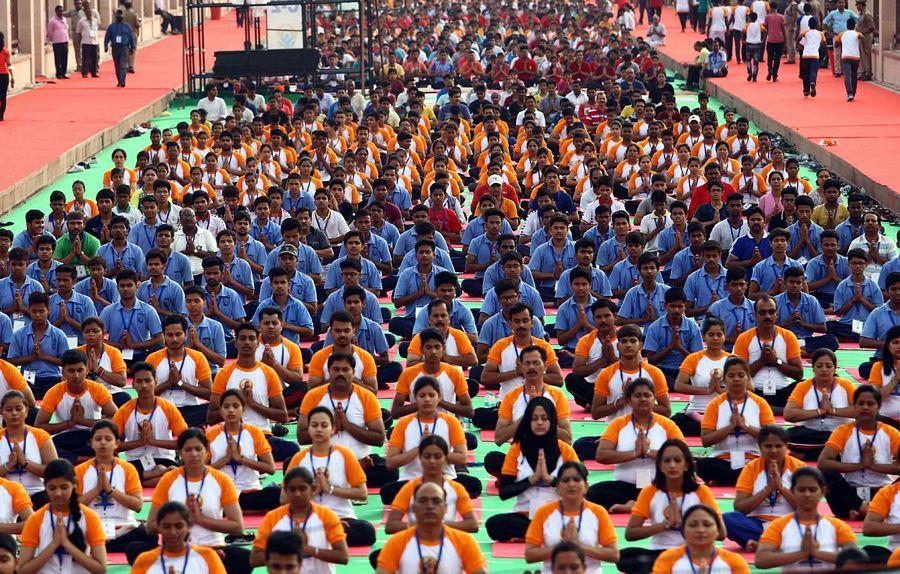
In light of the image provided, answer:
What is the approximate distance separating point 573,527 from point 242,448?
2.46 metres

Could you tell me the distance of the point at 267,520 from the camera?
30.8 ft

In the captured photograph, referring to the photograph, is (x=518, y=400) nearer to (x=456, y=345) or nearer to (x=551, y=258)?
(x=456, y=345)

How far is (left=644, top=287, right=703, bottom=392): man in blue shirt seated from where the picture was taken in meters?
13.5

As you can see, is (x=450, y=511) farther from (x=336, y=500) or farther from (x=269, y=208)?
(x=269, y=208)

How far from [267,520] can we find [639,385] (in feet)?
8.40

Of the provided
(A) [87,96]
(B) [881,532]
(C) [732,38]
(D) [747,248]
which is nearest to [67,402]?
(B) [881,532]

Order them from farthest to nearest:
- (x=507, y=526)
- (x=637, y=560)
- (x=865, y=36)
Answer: (x=865, y=36)
(x=507, y=526)
(x=637, y=560)

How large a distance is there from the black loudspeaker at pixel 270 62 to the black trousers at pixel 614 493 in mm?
21703

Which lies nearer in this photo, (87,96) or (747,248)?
(747,248)

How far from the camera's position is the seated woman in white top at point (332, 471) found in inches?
406

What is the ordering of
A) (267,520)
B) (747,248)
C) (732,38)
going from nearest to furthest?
(267,520) < (747,248) < (732,38)

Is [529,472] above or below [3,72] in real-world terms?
below

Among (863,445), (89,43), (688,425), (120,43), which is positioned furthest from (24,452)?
(89,43)

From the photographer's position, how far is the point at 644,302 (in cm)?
1495
